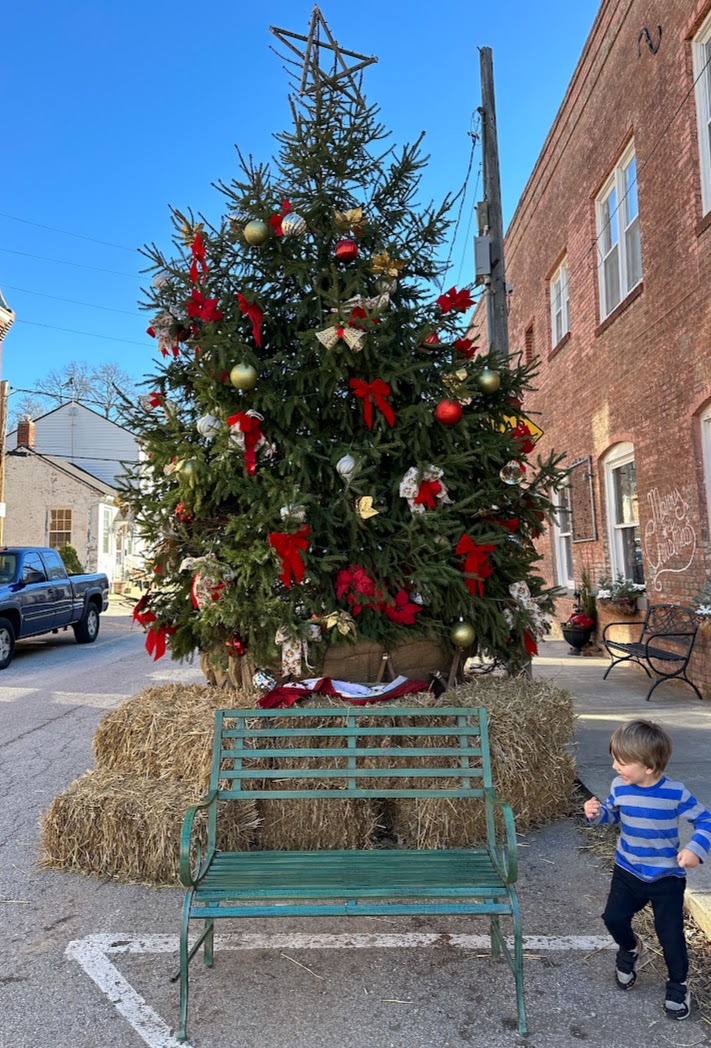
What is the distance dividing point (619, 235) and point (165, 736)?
30.2 ft

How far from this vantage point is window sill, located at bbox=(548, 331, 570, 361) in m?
12.7

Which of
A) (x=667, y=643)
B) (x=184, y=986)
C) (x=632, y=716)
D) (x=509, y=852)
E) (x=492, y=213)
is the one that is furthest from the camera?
(x=667, y=643)

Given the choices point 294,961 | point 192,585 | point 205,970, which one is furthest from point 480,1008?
point 192,585

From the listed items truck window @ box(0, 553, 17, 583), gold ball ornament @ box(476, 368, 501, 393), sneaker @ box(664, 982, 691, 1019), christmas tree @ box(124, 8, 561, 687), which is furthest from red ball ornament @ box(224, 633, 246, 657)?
truck window @ box(0, 553, 17, 583)

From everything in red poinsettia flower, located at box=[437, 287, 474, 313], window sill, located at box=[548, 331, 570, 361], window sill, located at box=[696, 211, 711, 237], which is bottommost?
red poinsettia flower, located at box=[437, 287, 474, 313]

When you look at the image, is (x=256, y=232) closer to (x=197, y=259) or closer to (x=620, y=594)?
(x=197, y=259)

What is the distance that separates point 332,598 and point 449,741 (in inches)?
42.5

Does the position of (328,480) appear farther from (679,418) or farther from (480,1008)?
(679,418)

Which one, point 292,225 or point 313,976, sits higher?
point 292,225

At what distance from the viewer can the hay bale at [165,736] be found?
13.2ft

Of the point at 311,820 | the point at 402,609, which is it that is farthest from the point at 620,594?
the point at 311,820

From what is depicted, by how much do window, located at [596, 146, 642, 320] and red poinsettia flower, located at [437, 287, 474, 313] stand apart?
18.0ft

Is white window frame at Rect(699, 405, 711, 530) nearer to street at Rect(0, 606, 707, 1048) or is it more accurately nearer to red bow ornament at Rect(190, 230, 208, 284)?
street at Rect(0, 606, 707, 1048)

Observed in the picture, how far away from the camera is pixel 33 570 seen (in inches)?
496
